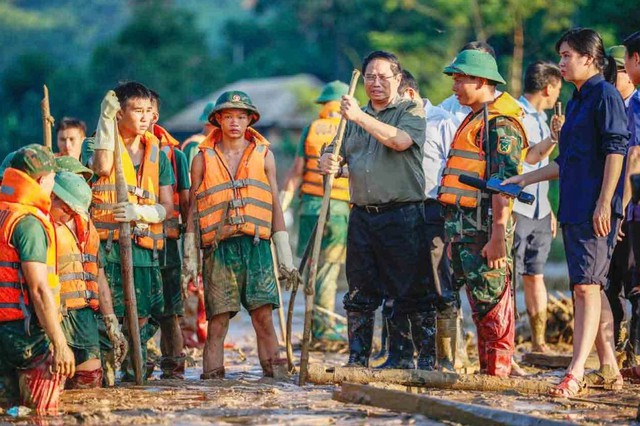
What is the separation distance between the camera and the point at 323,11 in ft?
182

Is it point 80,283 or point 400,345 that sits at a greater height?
point 80,283

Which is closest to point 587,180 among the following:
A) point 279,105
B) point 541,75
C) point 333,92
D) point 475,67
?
point 475,67

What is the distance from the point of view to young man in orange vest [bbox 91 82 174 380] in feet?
32.2

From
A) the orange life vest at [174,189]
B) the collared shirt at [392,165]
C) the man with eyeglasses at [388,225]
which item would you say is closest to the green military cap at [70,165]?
the orange life vest at [174,189]

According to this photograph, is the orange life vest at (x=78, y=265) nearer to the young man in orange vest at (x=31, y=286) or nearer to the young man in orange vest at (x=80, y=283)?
the young man in orange vest at (x=80, y=283)

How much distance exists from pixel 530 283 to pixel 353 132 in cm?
266

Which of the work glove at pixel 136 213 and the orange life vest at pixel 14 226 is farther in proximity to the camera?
the work glove at pixel 136 213

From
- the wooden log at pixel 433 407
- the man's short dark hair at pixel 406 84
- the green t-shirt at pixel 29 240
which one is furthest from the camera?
the man's short dark hair at pixel 406 84

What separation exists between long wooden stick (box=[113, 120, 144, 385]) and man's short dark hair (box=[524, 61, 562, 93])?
3.97m

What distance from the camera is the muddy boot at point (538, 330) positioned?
11.6m

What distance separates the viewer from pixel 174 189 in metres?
10.6

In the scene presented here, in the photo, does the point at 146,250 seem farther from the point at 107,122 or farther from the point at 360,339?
the point at 360,339

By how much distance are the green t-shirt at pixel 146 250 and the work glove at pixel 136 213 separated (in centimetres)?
31

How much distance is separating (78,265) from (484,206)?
2826 mm
